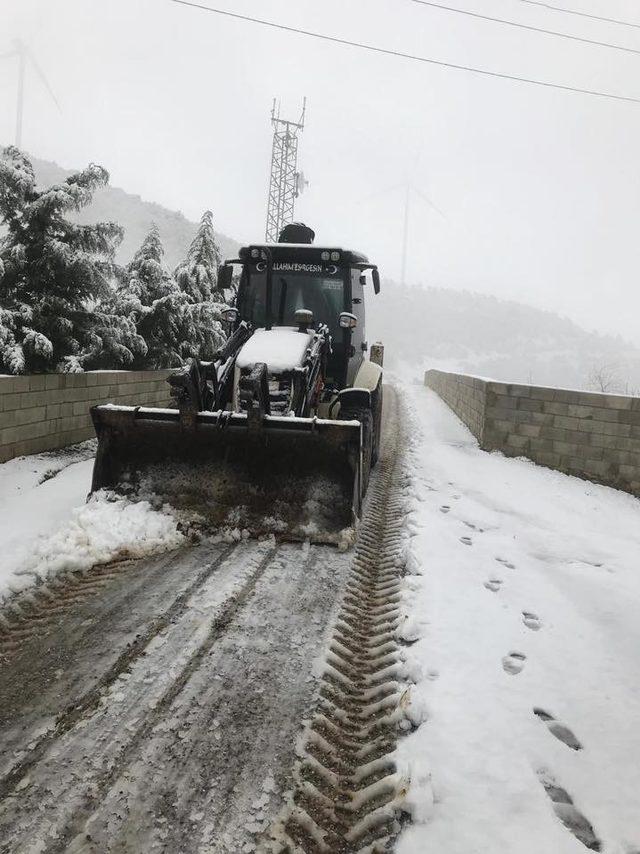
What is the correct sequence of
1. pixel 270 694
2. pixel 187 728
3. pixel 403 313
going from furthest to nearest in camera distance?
pixel 403 313, pixel 270 694, pixel 187 728

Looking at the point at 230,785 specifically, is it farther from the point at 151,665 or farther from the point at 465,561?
the point at 465,561

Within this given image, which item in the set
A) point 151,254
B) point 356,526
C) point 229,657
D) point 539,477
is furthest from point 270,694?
point 151,254

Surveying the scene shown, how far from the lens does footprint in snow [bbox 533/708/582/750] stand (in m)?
2.19

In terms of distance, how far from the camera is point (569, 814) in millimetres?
1827

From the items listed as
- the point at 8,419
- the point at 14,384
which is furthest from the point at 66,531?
the point at 14,384

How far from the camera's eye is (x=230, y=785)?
1875mm

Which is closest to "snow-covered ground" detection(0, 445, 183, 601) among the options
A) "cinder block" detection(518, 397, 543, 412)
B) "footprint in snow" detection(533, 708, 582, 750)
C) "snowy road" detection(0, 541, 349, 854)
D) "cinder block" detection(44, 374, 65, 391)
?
"snowy road" detection(0, 541, 349, 854)

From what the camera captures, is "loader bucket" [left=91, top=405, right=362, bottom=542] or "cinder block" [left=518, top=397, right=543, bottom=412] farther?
"cinder block" [left=518, top=397, right=543, bottom=412]

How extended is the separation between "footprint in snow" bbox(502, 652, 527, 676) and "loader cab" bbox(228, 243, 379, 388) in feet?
12.7

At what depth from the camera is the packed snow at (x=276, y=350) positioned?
493 centimetres

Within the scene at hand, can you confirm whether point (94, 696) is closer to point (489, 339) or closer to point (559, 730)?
point (559, 730)

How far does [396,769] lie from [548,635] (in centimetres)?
155

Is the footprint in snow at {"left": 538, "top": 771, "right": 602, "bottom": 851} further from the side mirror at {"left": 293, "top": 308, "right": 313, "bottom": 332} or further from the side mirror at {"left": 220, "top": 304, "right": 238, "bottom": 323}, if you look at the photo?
the side mirror at {"left": 220, "top": 304, "right": 238, "bottom": 323}

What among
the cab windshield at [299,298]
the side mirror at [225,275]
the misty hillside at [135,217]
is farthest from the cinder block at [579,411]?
the misty hillside at [135,217]
